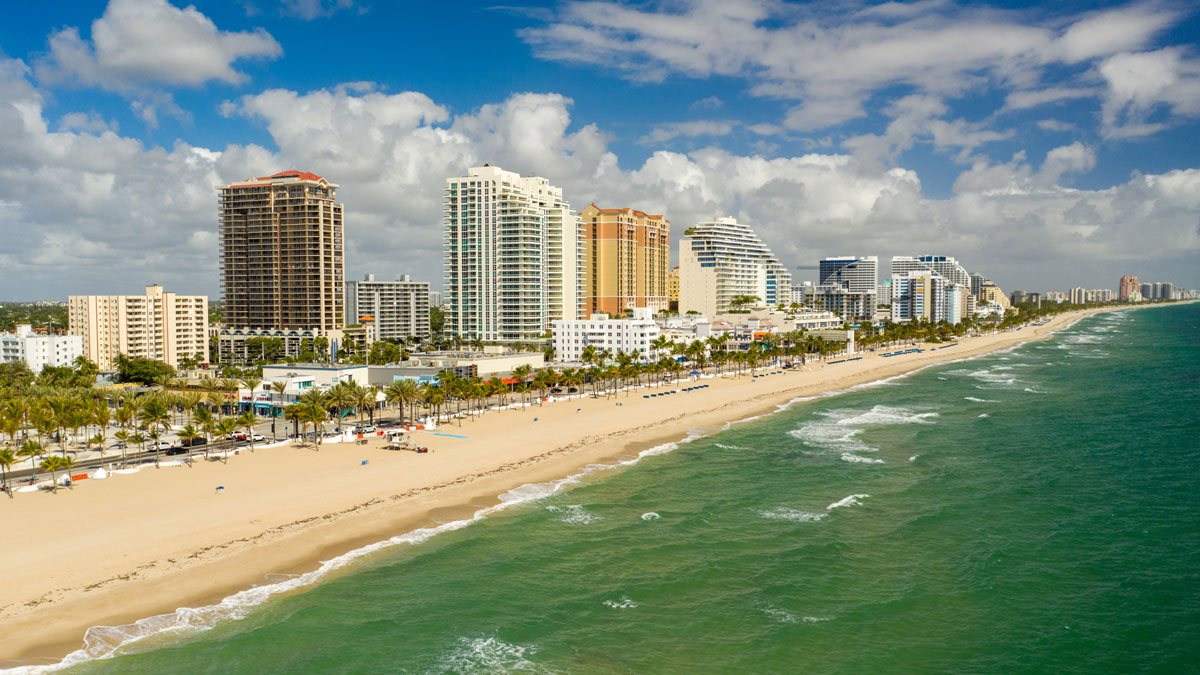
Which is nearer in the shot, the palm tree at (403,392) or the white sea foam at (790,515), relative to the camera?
the white sea foam at (790,515)

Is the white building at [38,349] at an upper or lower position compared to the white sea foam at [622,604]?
upper

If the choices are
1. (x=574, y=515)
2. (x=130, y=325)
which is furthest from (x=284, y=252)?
(x=574, y=515)

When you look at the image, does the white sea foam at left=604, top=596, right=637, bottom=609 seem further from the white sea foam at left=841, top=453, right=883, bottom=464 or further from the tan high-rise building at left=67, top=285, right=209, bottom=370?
the tan high-rise building at left=67, top=285, right=209, bottom=370

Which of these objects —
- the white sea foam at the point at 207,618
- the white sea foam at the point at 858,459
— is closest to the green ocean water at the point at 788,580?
the white sea foam at the point at 858,459

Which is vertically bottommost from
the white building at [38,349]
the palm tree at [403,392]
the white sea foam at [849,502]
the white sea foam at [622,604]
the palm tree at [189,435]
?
the white sea foam at [622,604]

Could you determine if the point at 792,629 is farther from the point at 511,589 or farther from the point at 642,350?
the point at 642,350

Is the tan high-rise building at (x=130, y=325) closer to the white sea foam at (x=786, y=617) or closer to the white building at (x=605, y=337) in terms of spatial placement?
the white building at (x=605, y=337)
